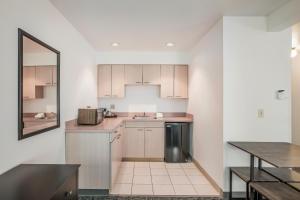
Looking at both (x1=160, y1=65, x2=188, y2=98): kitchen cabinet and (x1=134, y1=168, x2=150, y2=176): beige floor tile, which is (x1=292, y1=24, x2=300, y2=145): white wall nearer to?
(x1=160, y1=65, x2=188, y2=98): kitchen cabinet

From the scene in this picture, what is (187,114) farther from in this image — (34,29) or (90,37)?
(34,29)

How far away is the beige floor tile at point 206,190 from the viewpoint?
2.90 meters

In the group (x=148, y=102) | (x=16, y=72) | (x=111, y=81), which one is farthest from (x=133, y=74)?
(x=16, y=72)

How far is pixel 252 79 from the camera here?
2.74 meters

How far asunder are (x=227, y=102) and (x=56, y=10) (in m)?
2.51

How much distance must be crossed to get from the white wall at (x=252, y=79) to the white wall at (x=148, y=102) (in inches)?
89.7

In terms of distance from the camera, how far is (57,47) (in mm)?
2580

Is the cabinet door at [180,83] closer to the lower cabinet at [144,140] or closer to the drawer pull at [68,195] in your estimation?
the lower cabinet at [144,140]

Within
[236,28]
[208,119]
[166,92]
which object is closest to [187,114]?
[166,92]

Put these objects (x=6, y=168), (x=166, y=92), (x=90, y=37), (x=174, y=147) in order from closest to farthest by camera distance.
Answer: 1. (x=6, y=168)
2. (x=90, y=37)
3. (x=174, y=147)
4. (x=166, y=92)

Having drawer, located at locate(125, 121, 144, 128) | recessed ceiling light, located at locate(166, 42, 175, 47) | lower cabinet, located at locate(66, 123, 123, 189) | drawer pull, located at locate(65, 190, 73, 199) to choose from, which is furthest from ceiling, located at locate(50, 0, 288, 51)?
drawer pull, located at locate(65, 190, 73, 199)

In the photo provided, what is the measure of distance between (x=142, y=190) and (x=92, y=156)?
35.6 inches

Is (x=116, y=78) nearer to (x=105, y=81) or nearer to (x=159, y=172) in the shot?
(x=105, y=81)

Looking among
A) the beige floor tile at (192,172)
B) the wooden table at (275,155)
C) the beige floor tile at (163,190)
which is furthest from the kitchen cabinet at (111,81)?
the wooden table at (275,155)
